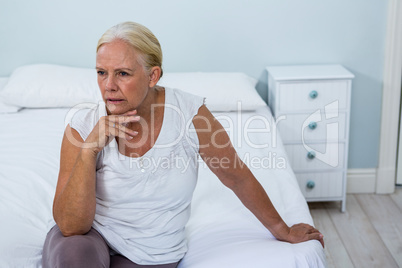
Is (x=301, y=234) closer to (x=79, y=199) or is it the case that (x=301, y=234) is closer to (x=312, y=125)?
(x=79, y=199)

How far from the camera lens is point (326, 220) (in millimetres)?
2676

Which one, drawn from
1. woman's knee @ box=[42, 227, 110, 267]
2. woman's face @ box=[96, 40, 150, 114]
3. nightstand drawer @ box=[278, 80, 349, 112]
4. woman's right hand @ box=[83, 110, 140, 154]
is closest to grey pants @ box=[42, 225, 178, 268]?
woman's knee @ box=[42, 227, 110, 267]

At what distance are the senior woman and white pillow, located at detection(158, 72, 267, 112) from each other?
97 centimetres

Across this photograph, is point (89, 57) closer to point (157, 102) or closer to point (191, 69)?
point (191, 69)

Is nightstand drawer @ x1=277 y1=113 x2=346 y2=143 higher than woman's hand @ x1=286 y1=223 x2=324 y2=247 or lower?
lower

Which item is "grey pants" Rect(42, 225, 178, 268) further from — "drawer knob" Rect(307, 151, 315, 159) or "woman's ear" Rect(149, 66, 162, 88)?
"drawer knob" Rect(307, 151, 315, 159)

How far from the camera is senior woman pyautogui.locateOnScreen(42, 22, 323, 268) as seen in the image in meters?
1.35

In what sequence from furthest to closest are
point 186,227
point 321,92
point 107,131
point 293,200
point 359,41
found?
1. point 359,41
2. point 321,92
3. point 293,200
4. point 186,227
5. point 107,131

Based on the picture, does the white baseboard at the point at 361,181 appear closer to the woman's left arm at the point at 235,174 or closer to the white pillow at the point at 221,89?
the white pillow at the point at 221,89

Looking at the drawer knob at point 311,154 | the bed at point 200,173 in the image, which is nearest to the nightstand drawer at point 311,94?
the bed at point 200,173

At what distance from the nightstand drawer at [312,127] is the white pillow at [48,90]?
3.02 feet

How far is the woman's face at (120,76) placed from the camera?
137 cm

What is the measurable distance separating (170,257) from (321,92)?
1395 millimetres

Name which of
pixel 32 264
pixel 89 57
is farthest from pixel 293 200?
pixel 89 57
